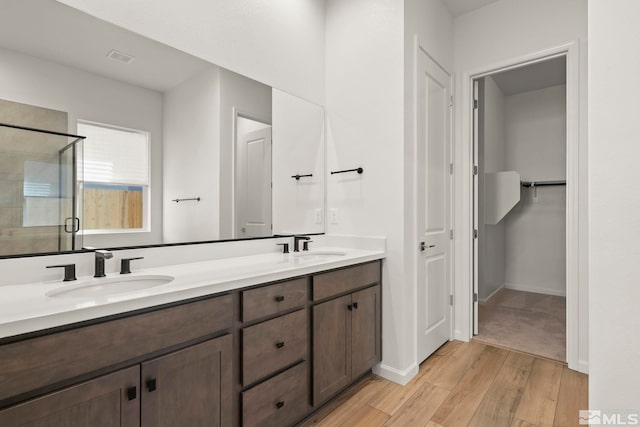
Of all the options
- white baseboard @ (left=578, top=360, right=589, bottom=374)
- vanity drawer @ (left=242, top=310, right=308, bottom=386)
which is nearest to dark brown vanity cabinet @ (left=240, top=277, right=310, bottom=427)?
vanity drawer @ (left=242, top=310, right=308, bottom=386)

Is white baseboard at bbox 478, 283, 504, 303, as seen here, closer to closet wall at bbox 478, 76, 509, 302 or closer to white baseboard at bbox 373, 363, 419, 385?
closet wall at bbox 478, 76, 509, 302

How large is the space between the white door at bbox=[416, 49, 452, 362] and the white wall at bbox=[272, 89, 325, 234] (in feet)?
2.60

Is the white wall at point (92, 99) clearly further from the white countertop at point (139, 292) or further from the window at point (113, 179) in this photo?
the white countertop at point (139, 292)

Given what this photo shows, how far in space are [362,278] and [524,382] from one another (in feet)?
4.41

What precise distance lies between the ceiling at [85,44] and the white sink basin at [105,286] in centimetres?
94

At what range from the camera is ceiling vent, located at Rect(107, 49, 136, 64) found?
4.87ft

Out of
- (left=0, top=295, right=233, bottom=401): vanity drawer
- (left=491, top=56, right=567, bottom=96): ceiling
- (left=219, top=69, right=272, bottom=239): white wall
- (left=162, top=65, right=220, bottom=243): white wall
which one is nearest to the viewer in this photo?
(left=0, top=295, right=233, bottom=401): vanity drawer

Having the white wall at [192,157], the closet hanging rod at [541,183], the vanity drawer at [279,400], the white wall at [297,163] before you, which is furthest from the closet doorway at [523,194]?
the white wall at [192,157]

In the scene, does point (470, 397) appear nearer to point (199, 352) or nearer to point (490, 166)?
point (199, 352)

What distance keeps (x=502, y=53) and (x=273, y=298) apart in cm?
281

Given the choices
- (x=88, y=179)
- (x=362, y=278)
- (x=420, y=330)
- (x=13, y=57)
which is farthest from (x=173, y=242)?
(x=420, y=330)

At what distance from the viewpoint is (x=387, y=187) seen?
226 centimetres

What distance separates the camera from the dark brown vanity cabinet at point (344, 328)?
1732mm

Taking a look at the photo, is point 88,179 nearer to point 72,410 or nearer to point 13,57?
point 13,57
